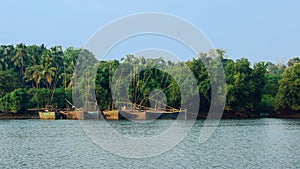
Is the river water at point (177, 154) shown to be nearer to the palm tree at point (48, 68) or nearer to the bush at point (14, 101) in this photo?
the bush at point (14, 101)

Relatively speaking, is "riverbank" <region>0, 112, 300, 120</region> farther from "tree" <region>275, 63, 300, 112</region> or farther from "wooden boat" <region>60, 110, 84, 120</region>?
"wooden boat" <region>60, 110, 84, 120</region>

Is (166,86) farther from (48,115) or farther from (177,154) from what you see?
(177,154)

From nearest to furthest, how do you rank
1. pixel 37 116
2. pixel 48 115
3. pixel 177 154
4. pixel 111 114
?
pixel 177 154, pixel 111 114, pixel 48 115, pixel 37 116

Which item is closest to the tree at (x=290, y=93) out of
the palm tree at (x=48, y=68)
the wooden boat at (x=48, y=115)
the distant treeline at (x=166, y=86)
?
the distant treeline at (x=166, y=86)

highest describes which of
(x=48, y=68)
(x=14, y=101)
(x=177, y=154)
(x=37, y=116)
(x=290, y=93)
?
(x=48, y=68)

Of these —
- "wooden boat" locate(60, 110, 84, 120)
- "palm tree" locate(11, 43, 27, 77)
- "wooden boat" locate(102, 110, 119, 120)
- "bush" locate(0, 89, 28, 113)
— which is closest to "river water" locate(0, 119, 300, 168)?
"wooden boat" locate(102, 110, 119, 120)

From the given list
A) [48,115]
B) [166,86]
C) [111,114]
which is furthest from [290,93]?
[48,115]

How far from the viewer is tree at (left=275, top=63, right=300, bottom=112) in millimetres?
70312

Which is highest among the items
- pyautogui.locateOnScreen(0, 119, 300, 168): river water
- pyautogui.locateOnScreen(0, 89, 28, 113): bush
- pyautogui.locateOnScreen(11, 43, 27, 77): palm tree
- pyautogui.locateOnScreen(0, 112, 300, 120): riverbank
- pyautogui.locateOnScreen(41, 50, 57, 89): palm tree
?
pyautogui.locateOnScreen(11, 43, 27, 77): palm tree

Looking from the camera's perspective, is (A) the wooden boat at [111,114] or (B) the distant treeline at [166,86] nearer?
(A) the wooden boat at [111,114]

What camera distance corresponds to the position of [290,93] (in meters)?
70.9

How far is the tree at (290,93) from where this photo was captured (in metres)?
70.3

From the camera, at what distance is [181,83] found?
235 ft

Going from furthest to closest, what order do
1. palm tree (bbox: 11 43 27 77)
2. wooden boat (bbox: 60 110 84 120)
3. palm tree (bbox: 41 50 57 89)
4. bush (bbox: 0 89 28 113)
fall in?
1. palm tree (bbox: 11 43 27 77)
2. palm tree (bbox: 41 50 57 89)
3. bush (bbox: 0 89 28 113)
4. wooden boat (bbox: 60 110 84 120)
